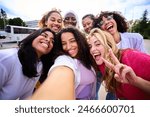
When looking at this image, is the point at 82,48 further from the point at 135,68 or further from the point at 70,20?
the point at 70,20

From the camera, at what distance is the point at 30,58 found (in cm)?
97

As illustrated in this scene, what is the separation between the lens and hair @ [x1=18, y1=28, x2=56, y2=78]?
2.99 feet

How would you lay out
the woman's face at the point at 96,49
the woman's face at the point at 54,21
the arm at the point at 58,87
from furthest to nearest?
the woman's face at the point at 54,21 → the woman's face at the point at 96,49 → the arm at the point at 58,87

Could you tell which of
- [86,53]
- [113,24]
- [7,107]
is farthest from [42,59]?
[113,24]

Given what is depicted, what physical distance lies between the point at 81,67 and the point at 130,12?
17.1 inches

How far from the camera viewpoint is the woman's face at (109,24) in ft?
3.99

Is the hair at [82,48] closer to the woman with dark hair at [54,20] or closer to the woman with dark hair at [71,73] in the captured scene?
the woman with dark hair at [71,73]

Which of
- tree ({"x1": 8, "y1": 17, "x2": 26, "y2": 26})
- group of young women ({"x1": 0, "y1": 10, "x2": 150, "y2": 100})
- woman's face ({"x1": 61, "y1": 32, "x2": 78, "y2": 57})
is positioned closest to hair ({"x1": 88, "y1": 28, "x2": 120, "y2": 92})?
group of young women ({"x1": 0, "y1": 10, "x2": 150, "y2": 100})

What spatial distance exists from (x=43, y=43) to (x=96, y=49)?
0.29m

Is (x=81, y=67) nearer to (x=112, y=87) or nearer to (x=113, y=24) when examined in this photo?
(x=112, y=87)

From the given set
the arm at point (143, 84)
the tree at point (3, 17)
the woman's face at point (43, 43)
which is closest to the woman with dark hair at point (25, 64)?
the woman's face at point (43, 43)

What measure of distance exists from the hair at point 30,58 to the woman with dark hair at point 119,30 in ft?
1.30

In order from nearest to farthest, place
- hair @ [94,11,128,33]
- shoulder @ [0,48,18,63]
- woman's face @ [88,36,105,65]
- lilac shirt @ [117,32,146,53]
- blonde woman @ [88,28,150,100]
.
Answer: blonde woman @ [88,28,150,100], shoulder @ [0,48,18,63], woman's face @ [88,36,105,65], lilac shirt @ [117,32,146,53], hair @ [94,11,128,33]

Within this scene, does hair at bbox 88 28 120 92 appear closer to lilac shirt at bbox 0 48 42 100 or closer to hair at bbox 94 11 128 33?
hair at bbox 94 11 128 33
